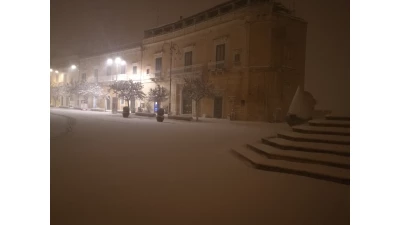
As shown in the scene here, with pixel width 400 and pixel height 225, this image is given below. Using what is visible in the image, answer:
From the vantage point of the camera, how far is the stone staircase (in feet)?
10.4

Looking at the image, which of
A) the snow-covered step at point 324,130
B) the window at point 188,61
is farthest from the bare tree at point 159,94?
the snow-covered step at point 324,130

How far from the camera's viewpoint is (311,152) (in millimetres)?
3627

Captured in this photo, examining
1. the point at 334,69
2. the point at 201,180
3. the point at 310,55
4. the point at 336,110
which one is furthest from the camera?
the point at 310,55

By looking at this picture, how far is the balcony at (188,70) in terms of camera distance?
6202 mm

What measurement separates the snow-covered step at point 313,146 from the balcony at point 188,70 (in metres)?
2.79

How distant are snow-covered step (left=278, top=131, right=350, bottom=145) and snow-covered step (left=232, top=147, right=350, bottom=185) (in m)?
0.62

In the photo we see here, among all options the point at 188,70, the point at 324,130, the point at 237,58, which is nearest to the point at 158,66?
the point at 188,70

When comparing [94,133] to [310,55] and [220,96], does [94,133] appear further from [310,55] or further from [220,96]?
[310,55]

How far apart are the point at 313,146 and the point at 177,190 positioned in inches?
88.3

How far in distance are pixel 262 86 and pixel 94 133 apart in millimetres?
4364

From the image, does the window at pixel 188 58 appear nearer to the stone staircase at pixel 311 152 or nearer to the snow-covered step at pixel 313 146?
the stone staircase at pixel 311 152

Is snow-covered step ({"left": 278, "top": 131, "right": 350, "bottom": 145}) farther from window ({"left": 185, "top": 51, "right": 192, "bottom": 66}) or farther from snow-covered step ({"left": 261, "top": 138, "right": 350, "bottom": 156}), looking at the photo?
window ({"left": 185, "top": 51, "right": 192, "bottom": 66})

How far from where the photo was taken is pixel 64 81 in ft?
22.7

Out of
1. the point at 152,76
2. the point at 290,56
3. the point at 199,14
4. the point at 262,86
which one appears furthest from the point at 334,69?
the point at 152,76
